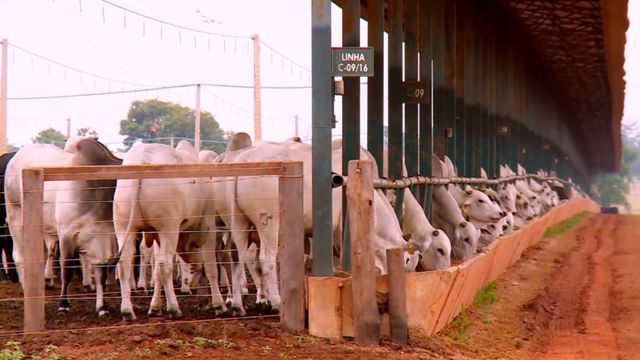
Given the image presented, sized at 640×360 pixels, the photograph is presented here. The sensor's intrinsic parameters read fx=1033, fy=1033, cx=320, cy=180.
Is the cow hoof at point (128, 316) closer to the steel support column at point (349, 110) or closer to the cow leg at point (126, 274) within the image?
the cow leg at point (126, 274)

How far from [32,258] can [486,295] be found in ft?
22.6

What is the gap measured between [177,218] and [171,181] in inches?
15.5

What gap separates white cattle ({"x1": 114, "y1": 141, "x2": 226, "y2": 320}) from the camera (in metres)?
10.5

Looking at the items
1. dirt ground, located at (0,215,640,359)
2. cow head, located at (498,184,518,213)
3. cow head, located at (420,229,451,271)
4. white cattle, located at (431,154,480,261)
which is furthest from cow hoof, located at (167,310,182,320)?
cow head, located at (498,184,518,213)

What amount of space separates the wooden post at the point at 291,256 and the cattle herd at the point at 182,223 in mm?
958

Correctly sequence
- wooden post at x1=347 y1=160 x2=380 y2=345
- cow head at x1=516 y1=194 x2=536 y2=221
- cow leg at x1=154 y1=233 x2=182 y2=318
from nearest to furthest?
wooden post at x1=347 y1=160 x2=380 y2=345
cow leg at x1=154 y1=233 x2=182 y2=318
cow head at x1=516 y1=194 x2=536 y2=221

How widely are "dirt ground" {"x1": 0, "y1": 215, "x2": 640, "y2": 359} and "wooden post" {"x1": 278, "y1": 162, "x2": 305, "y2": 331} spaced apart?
0.59ft

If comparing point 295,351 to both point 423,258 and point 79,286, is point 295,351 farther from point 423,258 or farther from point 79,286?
point 79,286

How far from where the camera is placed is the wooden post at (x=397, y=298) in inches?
358

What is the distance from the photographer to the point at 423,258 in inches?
494

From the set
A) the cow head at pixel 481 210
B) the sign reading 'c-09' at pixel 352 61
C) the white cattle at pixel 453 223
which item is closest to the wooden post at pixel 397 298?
the sign reading 'c-09' at pixel 352 61

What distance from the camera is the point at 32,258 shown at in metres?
9.05

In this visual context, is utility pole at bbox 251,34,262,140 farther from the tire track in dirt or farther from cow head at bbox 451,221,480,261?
the tire track in dirt

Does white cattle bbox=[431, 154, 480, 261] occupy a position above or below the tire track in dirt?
above
